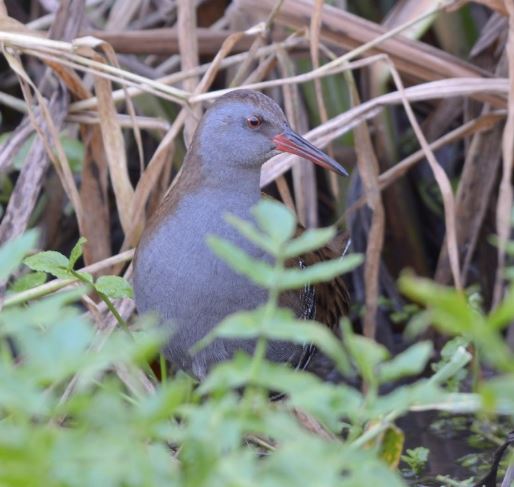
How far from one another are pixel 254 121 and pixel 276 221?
1358mm

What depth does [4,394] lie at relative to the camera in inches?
39.3

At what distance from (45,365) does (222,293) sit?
126 centimetres

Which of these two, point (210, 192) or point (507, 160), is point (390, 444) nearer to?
point (210, 192)

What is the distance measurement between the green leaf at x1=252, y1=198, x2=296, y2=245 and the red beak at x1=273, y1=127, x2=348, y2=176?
1346 millimetres

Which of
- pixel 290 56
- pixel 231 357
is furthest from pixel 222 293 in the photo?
pixel 290 56

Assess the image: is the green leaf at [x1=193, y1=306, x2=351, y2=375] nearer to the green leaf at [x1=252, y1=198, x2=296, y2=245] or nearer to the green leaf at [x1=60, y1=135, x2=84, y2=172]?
the green leaf at [x1=252, y1=198, x2=296, y2=245]

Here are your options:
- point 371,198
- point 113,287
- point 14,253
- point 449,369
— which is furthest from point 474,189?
point 14,253

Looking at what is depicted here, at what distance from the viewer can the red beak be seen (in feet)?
8.18

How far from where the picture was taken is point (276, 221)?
1.14 m

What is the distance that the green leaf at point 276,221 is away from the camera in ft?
3.69

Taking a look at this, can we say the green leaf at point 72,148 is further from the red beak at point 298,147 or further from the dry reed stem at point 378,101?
the red beak at point 298,147

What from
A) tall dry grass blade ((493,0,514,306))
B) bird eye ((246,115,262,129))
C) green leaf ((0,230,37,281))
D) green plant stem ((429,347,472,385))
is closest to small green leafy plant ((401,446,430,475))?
tall dry grass blade ((493,0,514,306))

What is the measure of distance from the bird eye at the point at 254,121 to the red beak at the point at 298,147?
48 mm

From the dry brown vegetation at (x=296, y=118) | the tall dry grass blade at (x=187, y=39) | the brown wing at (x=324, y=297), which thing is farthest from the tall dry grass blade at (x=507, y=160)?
the tall dry grass blade at (x=187, y=39)
